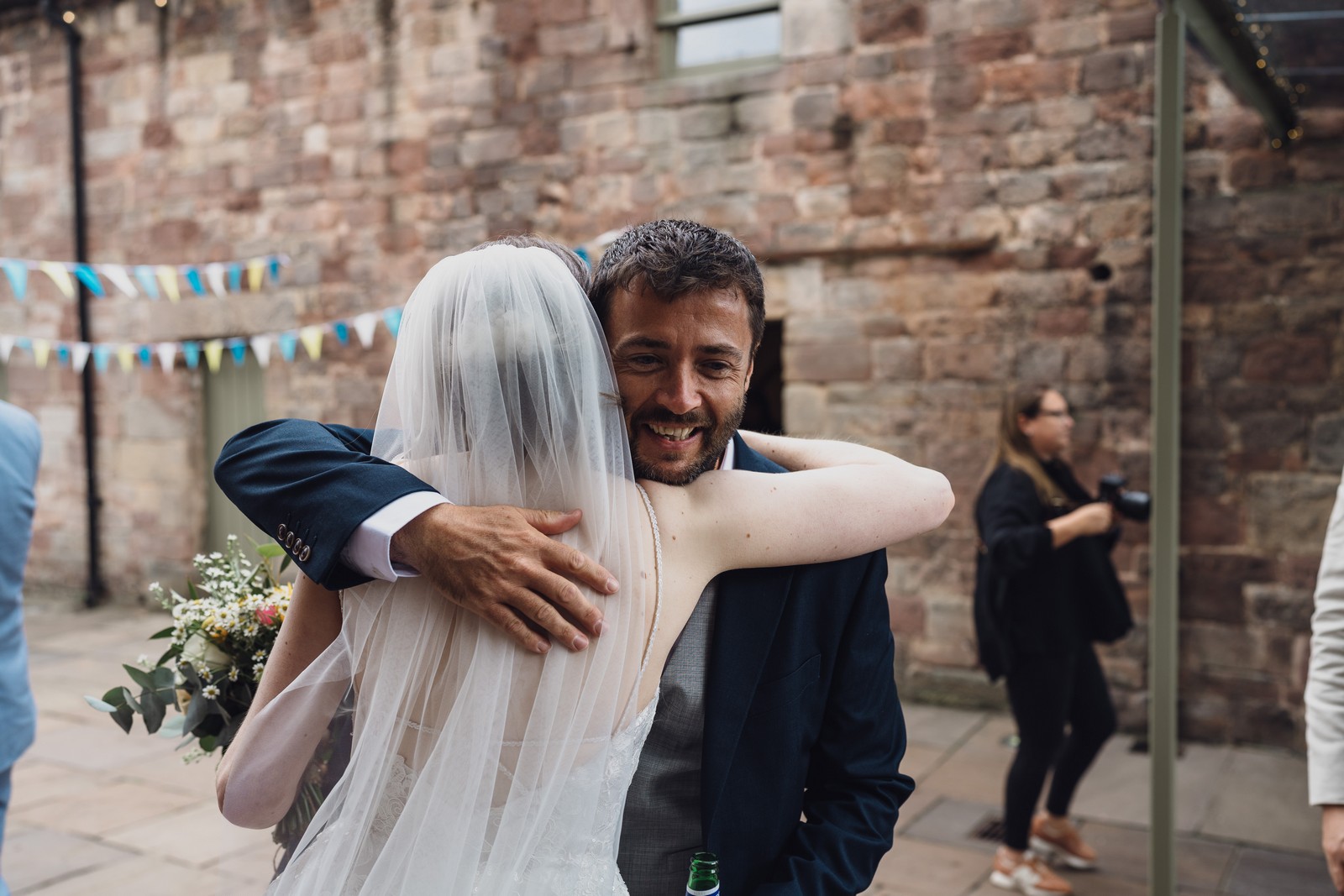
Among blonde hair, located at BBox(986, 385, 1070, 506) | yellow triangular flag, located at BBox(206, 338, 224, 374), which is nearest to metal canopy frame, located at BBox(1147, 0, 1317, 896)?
blonde hair, located at BBox(986, 385, 1070, 506)

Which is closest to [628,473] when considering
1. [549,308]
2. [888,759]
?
[549,308]

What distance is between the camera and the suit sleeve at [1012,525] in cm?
404

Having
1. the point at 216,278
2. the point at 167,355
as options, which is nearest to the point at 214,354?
the point at 216,278

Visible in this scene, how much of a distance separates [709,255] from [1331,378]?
498 cm

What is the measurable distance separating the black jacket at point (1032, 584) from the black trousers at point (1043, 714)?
58mm

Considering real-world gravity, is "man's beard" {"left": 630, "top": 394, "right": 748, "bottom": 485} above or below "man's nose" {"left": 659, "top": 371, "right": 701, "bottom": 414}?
below

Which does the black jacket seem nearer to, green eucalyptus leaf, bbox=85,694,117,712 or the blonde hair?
the blonde hair

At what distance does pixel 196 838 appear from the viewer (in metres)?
4.55

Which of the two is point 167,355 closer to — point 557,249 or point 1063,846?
point 1063,846

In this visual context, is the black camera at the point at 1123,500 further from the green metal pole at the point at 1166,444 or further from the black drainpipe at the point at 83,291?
the black drainpipe at the point at 83,291

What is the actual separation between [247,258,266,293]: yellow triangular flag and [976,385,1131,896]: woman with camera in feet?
20.6

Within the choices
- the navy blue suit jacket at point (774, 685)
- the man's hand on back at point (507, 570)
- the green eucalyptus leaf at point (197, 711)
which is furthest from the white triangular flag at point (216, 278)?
the man's hand on back at point (507, 570)

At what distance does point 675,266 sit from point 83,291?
9510 mm

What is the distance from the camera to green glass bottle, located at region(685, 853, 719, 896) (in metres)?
1.34
